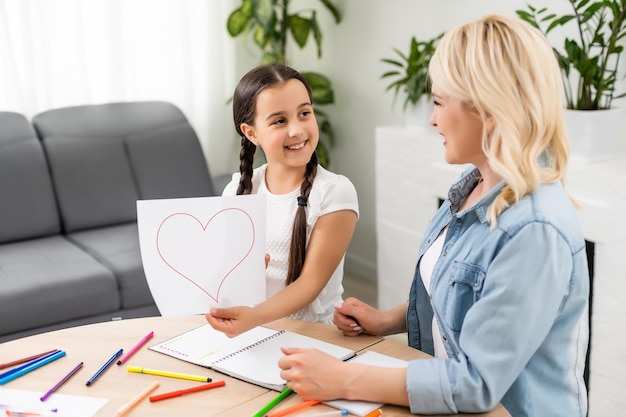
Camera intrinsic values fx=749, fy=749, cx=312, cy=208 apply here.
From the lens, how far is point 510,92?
1.09 meters

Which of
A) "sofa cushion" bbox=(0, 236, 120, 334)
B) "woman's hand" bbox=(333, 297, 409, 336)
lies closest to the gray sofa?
"sofa cushion" bbox=(0, 236, 120, 334)

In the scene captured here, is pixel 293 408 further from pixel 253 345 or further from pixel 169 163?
pixel 169 163

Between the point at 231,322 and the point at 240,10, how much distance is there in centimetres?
242

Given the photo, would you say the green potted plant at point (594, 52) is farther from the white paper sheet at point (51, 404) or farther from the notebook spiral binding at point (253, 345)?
the white paper sheet at point (51, 404)

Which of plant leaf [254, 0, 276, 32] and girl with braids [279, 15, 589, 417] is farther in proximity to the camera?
plant leaf [254, 0, 276, 32]

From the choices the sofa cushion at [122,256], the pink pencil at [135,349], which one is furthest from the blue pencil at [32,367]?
the sofa cushion at [122,256]

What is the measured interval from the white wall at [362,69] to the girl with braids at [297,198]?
170cm

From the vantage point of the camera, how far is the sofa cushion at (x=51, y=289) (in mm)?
2461

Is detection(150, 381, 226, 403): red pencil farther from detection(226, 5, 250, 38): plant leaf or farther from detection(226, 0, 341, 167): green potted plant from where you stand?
detection(226, 5, 250, 38): plant leaf

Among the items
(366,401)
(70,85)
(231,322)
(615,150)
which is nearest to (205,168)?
(70,85)

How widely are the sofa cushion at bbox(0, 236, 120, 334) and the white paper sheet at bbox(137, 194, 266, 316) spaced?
1.33m

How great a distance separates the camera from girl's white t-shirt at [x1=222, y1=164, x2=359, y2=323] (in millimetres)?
1618

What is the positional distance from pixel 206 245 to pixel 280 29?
2492 millimetres

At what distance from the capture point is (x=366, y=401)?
3.71 ft
